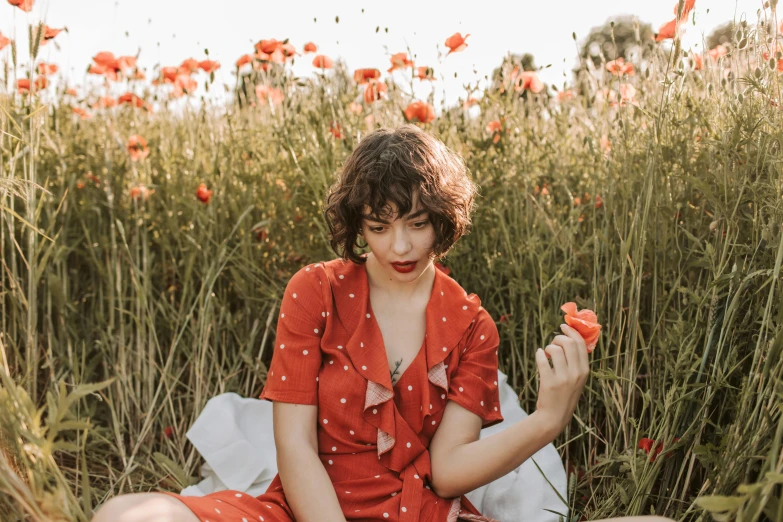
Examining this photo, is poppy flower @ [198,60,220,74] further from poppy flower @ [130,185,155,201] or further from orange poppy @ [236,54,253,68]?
poppy flower @ [130,185,155,201]

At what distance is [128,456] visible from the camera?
229 cm

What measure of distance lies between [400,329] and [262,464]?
2.40ft


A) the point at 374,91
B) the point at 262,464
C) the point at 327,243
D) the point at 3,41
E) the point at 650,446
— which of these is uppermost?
the point at 3,41

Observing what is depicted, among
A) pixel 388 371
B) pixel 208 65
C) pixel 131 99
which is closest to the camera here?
pixel 388 371

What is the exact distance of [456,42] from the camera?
231cm

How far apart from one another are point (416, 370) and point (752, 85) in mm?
861

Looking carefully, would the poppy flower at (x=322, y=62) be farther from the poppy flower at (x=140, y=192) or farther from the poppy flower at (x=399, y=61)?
the poppy flower at (x=140, y=192)

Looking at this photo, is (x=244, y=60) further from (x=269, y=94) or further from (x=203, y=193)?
(x=203, y=193)

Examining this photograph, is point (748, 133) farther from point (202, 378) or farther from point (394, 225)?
point (202, 378)

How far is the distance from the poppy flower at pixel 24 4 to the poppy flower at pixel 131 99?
24.4 inches

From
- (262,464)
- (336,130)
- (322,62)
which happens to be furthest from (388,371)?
(322,62)

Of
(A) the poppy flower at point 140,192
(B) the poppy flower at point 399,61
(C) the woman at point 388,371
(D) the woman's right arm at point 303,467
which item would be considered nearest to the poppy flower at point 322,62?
(B) the poppy flower at point 399,61

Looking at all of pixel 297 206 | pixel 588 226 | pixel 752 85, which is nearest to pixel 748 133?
pixel 752 85

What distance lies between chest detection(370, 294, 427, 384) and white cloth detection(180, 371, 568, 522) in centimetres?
55
